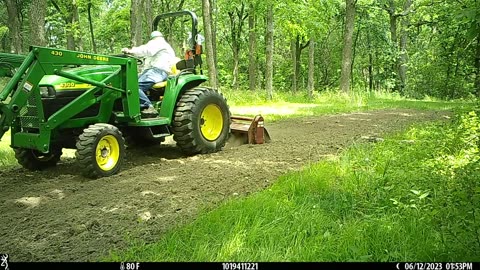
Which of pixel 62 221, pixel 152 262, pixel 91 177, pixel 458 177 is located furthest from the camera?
pixel 91 177

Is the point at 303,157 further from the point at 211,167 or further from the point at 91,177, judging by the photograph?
the point at 91,177

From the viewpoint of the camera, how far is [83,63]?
4988mm

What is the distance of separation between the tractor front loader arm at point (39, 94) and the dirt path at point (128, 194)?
0.60 metres

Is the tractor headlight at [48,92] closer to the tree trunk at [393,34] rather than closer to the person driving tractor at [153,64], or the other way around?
the person driving tractor at [153,64]

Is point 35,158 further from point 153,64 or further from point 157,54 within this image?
point 157,54

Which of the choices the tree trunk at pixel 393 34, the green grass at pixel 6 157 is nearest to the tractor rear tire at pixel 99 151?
the green grass at pixel 6 157

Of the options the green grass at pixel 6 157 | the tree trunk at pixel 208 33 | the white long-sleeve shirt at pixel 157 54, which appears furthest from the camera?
the tree trunk at pixel 208 33

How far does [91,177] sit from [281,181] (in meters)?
2.18

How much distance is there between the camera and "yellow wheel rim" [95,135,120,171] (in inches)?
196

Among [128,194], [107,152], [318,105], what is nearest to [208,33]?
[318,105]

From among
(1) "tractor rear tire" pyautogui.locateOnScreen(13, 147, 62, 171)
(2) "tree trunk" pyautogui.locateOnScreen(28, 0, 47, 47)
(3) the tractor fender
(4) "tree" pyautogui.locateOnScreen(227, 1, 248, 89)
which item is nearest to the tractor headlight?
(1) "tractor rear tire" pyautogui.locateOnScreen(13, 147, 62, 171)

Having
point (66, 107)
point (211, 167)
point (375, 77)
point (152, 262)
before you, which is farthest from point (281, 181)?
point (375, 77)

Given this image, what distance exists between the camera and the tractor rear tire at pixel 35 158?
5375mm

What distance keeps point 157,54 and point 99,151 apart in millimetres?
1948
